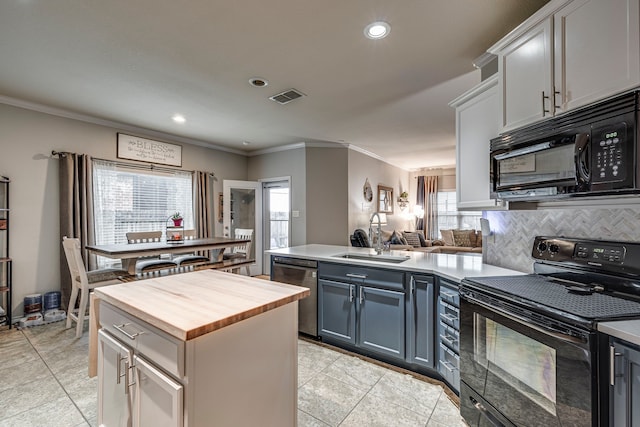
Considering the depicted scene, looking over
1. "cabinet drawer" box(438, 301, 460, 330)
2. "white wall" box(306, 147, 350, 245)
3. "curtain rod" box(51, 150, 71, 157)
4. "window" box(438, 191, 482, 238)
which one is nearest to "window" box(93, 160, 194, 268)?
→ "curtain rod" box(51, 150, 71, 157)

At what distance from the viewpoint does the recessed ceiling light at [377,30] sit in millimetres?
2074

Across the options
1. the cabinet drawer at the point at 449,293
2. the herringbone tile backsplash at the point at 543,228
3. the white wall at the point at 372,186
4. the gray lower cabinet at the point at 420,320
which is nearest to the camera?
the herringbone tile backsplash at the point at 543,228

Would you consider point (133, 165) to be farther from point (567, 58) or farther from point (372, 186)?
point (567, 58)

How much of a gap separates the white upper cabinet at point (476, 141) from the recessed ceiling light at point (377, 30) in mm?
775

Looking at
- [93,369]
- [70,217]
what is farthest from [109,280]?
[93,369]

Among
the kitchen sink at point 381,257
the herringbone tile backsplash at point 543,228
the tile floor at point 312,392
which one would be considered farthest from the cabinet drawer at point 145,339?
the herringbone tile backsplash at point 543,228

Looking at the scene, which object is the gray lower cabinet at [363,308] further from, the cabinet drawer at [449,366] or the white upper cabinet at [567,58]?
the white upper cabinet at [567,58]

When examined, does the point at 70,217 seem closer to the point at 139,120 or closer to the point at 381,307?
the point at 139,120

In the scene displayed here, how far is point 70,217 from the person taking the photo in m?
3.76

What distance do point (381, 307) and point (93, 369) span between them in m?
1.96

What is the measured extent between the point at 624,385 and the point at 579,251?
0.78 meters

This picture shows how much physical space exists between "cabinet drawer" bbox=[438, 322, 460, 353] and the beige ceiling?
216 centimetres

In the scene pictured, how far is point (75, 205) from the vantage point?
382 centimetres

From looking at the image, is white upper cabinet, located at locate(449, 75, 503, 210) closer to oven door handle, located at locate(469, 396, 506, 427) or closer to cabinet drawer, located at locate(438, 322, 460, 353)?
cabinet drawer, located at locate(438, 322, 460, 353)
